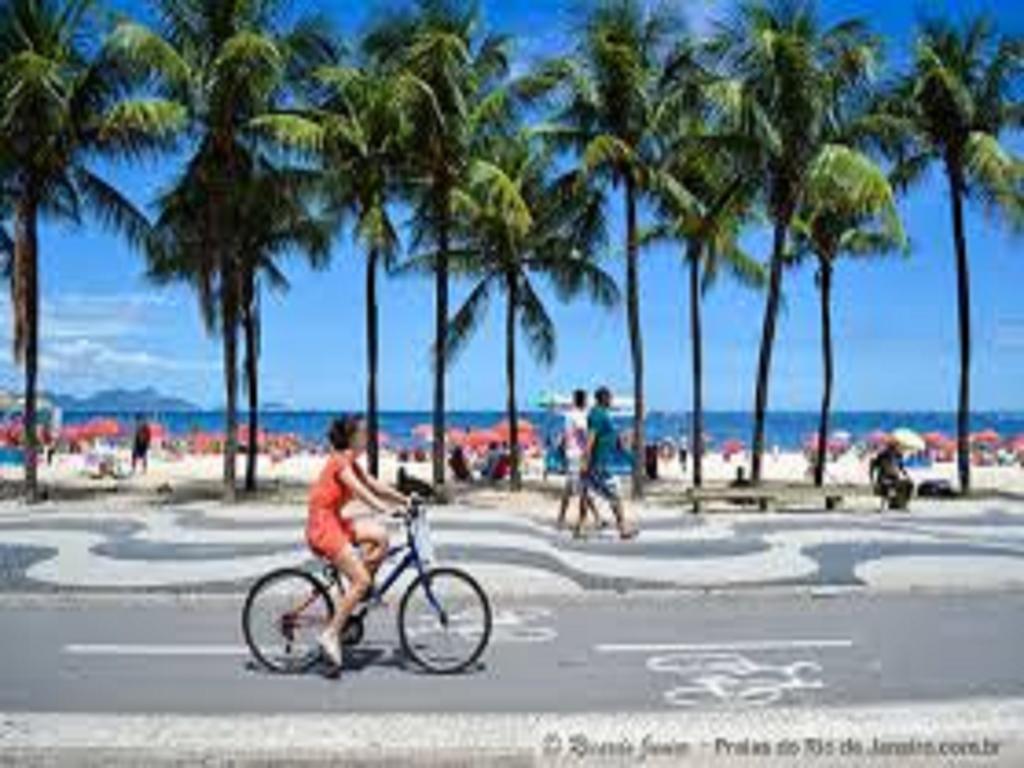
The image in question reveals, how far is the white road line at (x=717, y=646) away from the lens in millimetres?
9875

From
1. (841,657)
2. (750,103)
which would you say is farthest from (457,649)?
(750,103)

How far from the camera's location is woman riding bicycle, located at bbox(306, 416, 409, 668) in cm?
869

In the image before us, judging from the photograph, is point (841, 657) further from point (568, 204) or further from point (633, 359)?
point (568, 204)

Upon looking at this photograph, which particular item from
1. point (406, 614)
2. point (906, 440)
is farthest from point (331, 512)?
point (906, 440)

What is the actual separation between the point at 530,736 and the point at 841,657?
3336mm

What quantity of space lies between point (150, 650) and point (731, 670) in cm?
404

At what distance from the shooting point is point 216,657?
948cm

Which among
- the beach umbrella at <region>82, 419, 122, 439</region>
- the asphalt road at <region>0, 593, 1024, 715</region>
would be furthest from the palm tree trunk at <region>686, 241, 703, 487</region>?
the beach umbrella at <region>82, 419, 122, 439</region>

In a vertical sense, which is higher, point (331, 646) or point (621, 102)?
point (621, 102)

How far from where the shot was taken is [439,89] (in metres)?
25.5

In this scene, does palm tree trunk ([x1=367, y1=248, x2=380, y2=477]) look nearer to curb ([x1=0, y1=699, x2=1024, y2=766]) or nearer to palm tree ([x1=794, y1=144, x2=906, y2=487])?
palm tree ([x1=794, y1=144, x2=906, y2=487])

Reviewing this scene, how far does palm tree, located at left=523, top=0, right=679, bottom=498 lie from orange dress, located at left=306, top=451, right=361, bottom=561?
57.2ft

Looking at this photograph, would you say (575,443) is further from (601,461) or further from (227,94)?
(227,94)

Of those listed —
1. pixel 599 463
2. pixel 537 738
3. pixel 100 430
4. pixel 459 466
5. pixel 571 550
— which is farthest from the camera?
pixel 100 430
